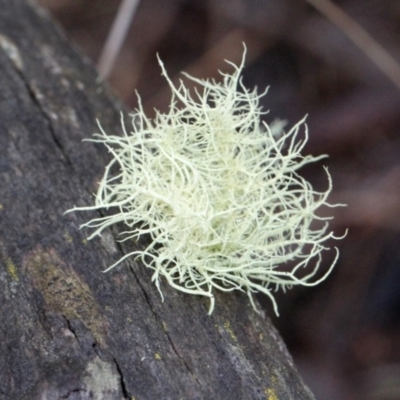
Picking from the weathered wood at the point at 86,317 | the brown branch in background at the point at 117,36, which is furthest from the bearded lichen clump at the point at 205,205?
the brown branch in background at the point at 117,36

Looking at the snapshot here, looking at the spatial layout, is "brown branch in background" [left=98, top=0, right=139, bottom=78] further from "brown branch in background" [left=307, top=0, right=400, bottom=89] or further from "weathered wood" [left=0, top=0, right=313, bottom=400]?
"weathered wood" [left=0, top=0, right=313, bottom=400]

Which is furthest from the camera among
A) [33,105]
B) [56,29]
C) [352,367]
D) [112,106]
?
[352,367]

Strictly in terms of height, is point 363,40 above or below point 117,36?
above

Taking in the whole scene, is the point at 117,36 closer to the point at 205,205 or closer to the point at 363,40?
the point at 363,40

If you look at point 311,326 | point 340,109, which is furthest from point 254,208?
point 340,109

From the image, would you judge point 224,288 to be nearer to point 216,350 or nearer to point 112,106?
point 216,350

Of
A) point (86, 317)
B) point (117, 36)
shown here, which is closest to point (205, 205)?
point (86, 317)

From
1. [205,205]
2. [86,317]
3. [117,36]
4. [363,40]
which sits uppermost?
[363,40]

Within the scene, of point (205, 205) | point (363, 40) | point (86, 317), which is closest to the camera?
point (86, 317)
